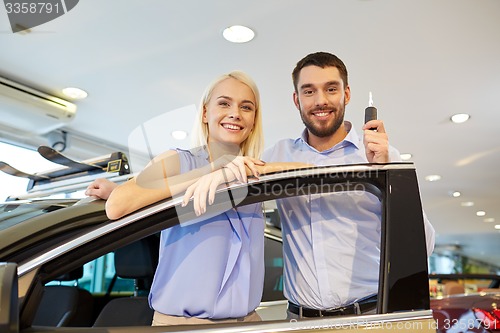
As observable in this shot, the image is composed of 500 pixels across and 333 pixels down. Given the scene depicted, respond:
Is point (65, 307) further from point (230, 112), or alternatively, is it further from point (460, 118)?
point (460, 118)

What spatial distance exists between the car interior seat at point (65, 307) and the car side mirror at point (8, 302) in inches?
59.8

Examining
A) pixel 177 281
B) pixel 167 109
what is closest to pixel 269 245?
pixel 177 281

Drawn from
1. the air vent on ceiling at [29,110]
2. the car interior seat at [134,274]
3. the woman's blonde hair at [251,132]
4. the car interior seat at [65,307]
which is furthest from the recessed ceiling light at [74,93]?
the woman's blonde hair at [251,132]

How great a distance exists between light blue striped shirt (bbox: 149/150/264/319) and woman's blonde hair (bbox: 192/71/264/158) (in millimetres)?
270

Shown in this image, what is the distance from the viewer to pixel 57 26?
10.5ft

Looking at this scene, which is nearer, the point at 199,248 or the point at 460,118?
the point at 199,248

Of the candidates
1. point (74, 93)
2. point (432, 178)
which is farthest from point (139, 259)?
point (432, 178)

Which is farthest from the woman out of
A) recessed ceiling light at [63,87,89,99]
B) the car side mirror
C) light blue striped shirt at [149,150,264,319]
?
recessed ceiling light at [63,87,89,99]

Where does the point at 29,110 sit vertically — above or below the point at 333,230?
above

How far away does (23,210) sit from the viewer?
51.3 inches

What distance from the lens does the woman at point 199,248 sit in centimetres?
108

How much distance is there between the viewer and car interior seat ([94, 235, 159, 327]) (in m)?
2.01

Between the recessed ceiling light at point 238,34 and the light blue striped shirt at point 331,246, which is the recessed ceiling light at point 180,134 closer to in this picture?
A: the light blue striped shirt at point 331,246

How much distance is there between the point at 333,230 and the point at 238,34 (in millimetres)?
2255
